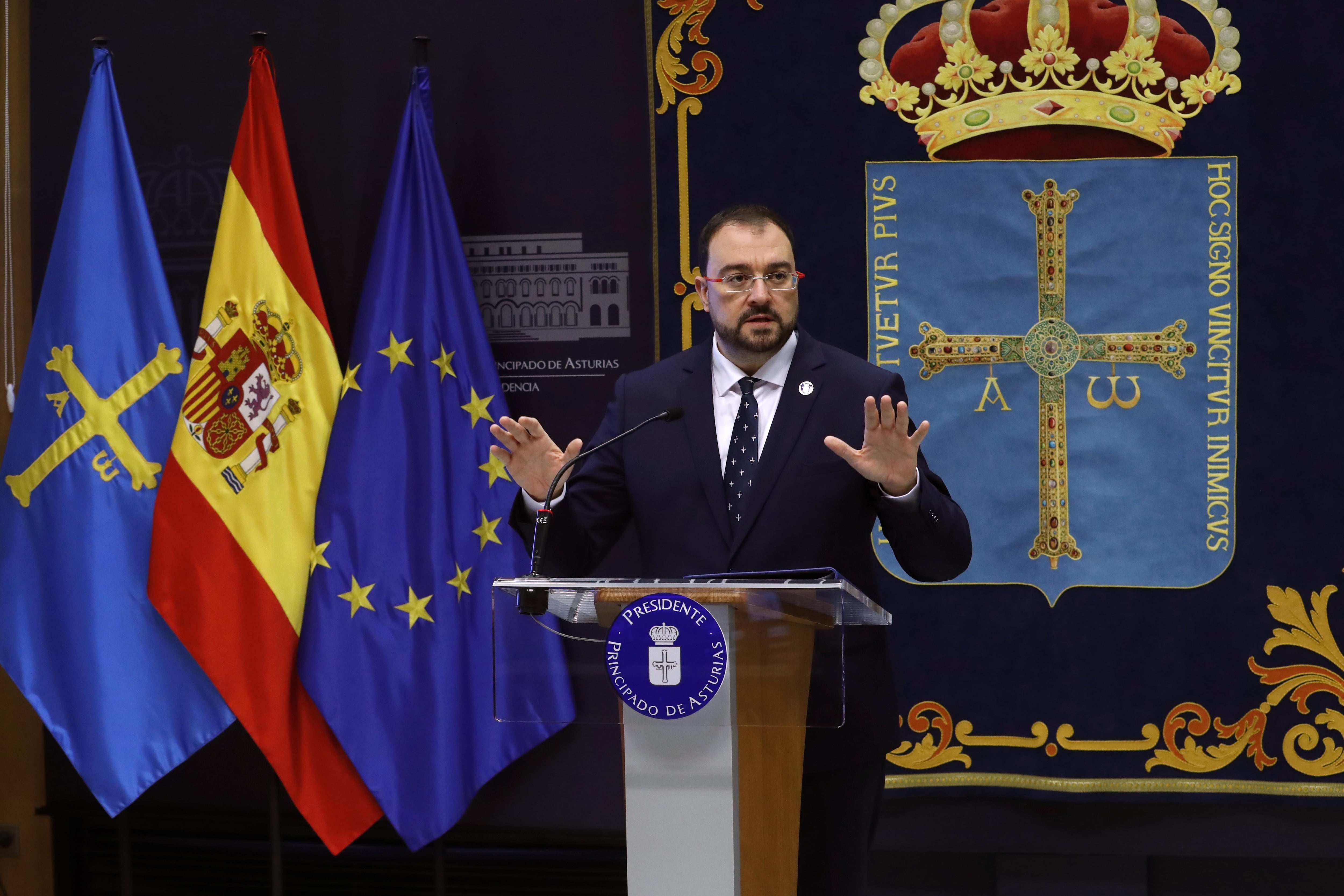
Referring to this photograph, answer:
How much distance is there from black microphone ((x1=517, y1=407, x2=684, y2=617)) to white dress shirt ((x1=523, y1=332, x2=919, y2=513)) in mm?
300

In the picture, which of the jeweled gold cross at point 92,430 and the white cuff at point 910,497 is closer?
the white cuff at point 910,497

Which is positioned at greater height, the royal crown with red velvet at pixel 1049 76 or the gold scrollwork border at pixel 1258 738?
the royal crown with red velvet at pixel 1049 76

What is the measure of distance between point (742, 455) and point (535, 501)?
0.37 meters

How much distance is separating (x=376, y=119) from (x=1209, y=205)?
2.36m

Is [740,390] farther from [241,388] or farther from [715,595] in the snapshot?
[241,388]

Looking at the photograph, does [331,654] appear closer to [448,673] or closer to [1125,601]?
[448,673]

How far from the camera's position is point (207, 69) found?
353cm

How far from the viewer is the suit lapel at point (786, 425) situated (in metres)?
1.97

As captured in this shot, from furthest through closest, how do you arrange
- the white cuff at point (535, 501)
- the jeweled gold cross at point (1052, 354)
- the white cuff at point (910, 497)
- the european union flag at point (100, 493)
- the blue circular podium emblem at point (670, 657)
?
the jeweled gold cross at point (1052, 354) < the european union flag at point (100, 493) < the white cuff at point (535, 501) < the white cuff at point (910, 497) < the blue circular podium emblem at point (670, 657)

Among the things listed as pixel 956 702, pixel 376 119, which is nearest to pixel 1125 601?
pixel 956 702

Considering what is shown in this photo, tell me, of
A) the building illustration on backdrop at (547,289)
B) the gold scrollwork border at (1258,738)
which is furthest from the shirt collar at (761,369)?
the gold scrollwork border at (1258,738)

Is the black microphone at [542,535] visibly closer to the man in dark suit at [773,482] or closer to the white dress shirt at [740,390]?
the man in dark suit at [773,482]

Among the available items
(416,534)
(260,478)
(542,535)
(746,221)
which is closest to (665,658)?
(542,535)

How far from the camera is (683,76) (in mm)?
3178
